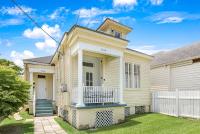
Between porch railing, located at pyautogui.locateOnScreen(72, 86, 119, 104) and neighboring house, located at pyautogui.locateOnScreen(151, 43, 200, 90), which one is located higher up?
neighboring house, located at pyautogui.locateOnScreen(151, 43, 200, 90)

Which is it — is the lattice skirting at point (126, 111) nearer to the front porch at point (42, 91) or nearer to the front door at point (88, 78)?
the front door at point (88, 78)

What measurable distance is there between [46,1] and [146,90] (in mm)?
8604

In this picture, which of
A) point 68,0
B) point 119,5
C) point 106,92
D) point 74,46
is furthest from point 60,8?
point 106,92

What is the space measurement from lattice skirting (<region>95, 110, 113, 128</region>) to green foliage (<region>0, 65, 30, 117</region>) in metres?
3.68

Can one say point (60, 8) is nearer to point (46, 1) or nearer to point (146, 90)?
point (46, 1)

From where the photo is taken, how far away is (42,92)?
17.8 meters

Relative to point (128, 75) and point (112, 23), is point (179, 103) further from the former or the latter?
point (112, 23)

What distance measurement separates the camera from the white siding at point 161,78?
1725 centimetres

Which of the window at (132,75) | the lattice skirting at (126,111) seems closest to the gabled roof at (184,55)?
the window at (132,75)

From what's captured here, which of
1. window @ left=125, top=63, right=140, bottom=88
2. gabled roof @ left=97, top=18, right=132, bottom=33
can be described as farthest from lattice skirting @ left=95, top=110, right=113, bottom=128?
gabled roof @ left=97, top=18, right=132, bottom=33

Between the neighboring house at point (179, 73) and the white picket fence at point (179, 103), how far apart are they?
A: 9.19ft

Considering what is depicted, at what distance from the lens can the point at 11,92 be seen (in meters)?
9.85

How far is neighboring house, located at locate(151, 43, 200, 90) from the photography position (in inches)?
582

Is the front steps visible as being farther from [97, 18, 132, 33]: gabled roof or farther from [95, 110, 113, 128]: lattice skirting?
[97, 18, 132, 33]: gabled roof
